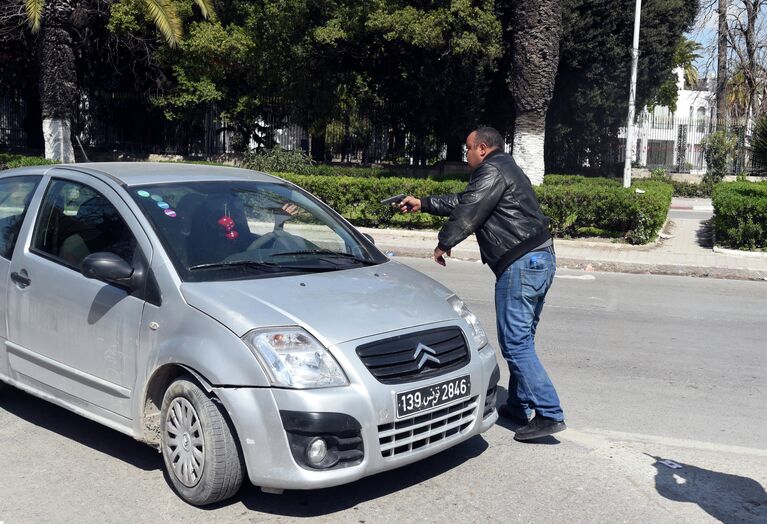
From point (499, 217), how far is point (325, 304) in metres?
1.48

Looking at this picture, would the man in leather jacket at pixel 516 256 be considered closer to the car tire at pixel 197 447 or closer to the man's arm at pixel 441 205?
the man's arm at pixel 441 205

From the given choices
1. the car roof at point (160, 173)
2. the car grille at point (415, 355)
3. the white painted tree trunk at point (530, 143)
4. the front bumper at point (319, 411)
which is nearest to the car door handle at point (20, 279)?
the car roof at point (160, 173)

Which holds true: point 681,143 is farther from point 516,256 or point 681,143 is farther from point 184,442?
point 184,442

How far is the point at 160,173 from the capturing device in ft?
17.6

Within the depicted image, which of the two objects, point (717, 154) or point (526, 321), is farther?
point (717, 154)

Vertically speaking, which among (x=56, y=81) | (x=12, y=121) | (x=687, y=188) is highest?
(x=56, y=81)

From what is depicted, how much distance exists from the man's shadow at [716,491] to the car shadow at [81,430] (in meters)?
2.87

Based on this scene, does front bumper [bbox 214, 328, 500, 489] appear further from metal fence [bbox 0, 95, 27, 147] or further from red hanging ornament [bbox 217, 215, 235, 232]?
metal fence [bbox 0, 95, 27, 147]

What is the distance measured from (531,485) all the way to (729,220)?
12045 millimetres

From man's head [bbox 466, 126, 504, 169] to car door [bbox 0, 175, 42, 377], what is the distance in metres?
2.83

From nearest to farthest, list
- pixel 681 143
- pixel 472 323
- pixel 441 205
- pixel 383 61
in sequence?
pixel 472 323, pixel 441 205, pixel 383 61, pixel 681 143

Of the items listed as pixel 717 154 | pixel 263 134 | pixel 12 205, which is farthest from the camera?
pixel 717 154

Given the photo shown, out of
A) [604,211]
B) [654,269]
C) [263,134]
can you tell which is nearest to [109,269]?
[654,269]

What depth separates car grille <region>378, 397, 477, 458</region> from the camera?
4.13 m
